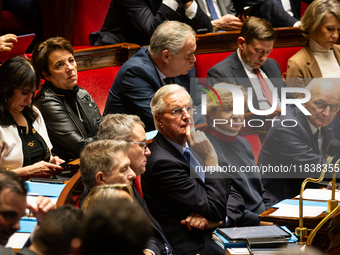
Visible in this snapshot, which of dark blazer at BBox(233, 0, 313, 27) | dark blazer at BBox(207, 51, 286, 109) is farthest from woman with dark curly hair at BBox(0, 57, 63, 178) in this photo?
dark blazer at BBox(233, 0, 313, 27)

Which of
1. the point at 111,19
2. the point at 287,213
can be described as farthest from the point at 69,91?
the point at 287,213

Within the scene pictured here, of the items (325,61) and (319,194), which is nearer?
(319,194)

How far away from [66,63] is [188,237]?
1.22 meters

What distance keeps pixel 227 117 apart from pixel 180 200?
1.90 feet

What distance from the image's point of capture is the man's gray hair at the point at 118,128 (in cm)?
187

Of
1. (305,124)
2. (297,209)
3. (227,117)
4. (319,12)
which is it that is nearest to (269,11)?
(319,12)

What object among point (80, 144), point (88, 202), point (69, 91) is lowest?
point (80, 144)

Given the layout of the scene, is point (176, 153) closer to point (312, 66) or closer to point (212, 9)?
point (312, 66)

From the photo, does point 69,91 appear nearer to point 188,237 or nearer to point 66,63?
point 66,63

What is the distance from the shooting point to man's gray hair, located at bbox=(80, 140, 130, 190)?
1555 mm

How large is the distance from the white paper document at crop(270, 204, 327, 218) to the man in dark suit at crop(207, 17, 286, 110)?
1140 millimetres

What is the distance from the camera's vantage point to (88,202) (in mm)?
1145

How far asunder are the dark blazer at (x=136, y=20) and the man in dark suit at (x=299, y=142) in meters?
1.13

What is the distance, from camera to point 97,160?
1.56m
